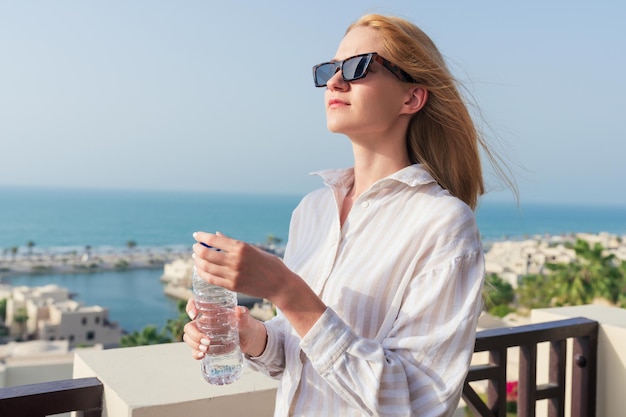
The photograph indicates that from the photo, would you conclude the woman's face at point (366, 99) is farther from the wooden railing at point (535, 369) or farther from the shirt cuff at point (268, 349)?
the wooden railing at point (535, 369)

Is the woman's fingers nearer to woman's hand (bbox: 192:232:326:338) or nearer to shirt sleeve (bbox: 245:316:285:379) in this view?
shirt sleeve (bbox: 245:316:285:379)

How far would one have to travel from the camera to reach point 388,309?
1.06 m

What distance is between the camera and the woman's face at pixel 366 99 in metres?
1.15

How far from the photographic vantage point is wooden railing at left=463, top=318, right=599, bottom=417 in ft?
6.43

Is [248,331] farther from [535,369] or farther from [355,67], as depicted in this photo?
[535,369]

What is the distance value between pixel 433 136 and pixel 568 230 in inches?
3584

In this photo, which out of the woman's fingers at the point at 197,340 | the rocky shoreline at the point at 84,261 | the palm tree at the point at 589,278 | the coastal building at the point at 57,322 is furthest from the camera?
the rocky shoreline at the point at 84,261

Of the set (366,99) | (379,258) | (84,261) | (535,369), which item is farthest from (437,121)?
(84,261)

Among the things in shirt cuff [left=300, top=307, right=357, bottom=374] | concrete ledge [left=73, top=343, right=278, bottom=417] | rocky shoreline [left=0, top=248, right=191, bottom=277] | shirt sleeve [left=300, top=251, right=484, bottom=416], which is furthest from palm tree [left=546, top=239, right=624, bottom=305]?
rocky shoreline [left=0, top=248, right=191, bottom=277]

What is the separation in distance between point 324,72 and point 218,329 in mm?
504

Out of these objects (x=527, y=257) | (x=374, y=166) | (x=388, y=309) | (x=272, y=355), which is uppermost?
(x=374, y=166)

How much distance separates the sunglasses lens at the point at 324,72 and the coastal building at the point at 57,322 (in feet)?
137

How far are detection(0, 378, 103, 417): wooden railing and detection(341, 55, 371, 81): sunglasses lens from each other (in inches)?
33.3

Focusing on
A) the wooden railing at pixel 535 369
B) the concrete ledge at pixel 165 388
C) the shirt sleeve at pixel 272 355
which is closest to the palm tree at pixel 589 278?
the wooden railing at pixel 535 369
